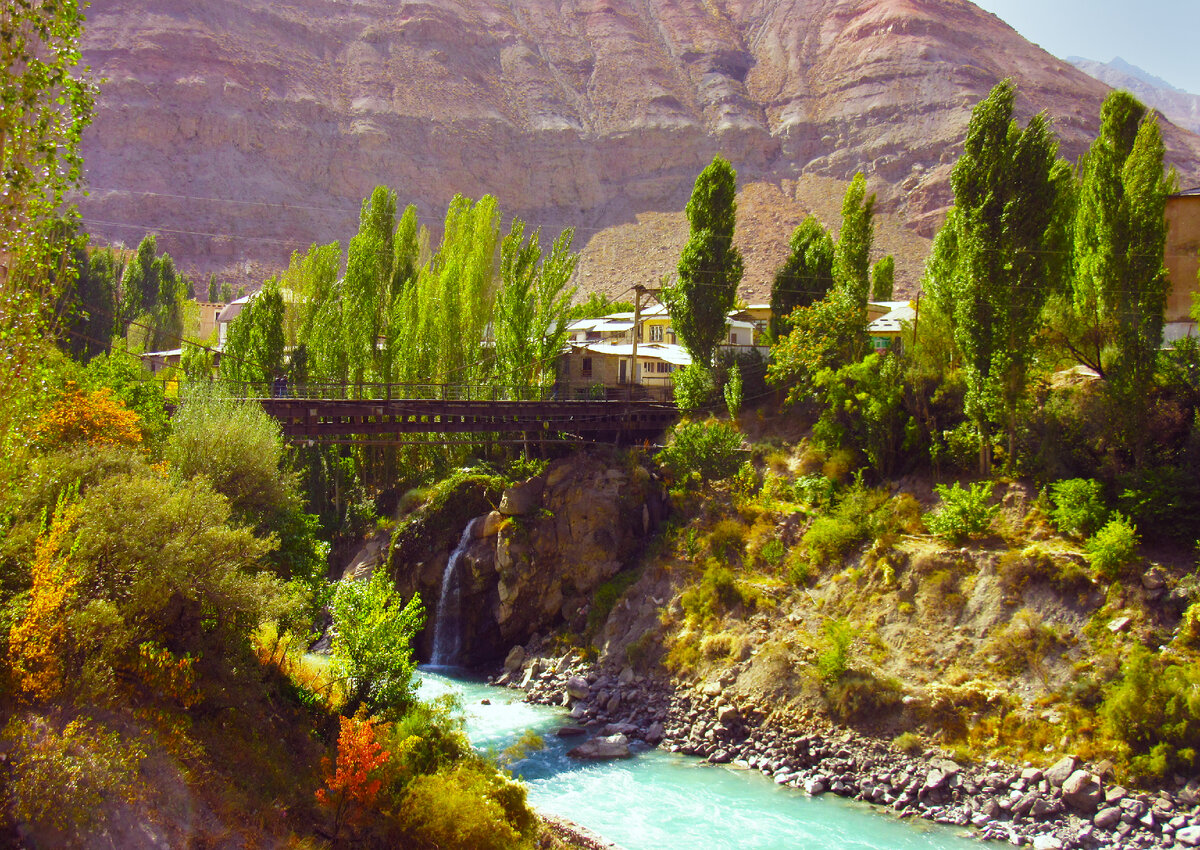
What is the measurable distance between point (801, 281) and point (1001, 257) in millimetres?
11492

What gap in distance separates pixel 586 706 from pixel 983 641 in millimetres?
10428

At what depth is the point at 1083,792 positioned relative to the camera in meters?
16.3

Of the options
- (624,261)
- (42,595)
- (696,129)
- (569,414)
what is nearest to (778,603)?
(569,414)

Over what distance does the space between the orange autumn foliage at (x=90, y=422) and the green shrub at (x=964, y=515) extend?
19.5 m

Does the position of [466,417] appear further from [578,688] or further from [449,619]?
[578,688]

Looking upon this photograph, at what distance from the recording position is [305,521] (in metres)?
19.3

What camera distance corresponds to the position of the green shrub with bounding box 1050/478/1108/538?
2031 cm

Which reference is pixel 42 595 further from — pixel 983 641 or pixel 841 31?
pixel 841 31

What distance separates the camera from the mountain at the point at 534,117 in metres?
87.1

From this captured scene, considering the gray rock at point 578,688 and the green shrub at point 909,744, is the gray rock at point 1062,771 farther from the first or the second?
the gray rock at point 578,688

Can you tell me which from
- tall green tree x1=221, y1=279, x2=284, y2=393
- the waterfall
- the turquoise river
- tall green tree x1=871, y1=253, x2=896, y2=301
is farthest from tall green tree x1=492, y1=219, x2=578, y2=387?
tall green tree x1=871, y1=253, x2=896, y2=301

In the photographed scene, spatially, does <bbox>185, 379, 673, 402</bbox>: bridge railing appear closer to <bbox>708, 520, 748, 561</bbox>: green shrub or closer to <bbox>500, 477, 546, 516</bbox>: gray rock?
<bbox>500, 477, 546, 516</bbox>: gray rock

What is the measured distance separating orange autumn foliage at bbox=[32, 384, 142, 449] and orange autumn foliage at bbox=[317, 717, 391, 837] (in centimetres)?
738

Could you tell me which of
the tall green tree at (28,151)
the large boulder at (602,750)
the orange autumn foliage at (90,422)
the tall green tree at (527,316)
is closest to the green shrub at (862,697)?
the large boulder at (602,750)
